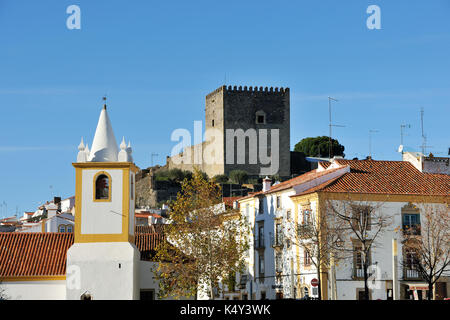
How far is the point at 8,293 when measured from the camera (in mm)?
42406

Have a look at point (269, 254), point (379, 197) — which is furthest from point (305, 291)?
point (379, 197)

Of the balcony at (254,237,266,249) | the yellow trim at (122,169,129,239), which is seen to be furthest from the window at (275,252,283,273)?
the yellow trim at (122,169,129,239)

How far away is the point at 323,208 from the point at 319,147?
298ft

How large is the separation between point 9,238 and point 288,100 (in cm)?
7872

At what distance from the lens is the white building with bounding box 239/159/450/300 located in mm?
47594

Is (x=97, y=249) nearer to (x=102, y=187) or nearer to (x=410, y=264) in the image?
(x=102, y=187)

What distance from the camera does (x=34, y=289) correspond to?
140 feet

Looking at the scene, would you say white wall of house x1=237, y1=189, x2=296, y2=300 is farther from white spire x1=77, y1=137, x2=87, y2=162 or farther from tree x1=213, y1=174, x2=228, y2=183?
tree x1=213, y1=174, x2=228, y2=183

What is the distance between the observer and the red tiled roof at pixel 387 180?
49.8 m

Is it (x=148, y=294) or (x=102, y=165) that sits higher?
(x=102, y=165)

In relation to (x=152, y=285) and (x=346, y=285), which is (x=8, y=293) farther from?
(x=346, y=285)

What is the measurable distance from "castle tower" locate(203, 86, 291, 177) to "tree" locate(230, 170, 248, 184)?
2733 mm

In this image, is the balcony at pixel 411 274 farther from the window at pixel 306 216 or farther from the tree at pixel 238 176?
the tree at pixel 238 176
